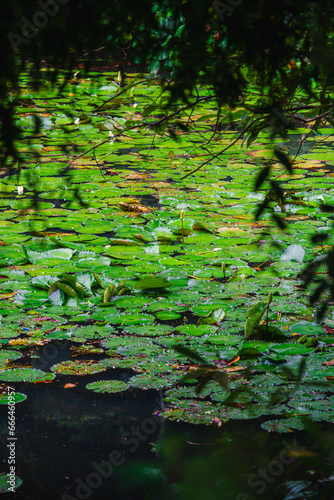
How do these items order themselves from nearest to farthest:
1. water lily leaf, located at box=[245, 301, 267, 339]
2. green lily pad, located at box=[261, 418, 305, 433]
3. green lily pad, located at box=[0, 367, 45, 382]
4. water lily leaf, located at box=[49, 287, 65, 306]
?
green lily pad, located at box=[261, 418, 305, 433] < green lily pad, located at box=[0, 367, 45, 382] < water lily leaf, located at box=[245, 301, 267, 339] < water lily leaf, located at box=[49, 287, 65, 306]

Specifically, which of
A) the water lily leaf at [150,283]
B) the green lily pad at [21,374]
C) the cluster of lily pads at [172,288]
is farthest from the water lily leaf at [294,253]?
the green lily pad at [21,374]

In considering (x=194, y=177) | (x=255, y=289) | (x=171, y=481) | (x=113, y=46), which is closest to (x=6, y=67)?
(x=113, y=46)

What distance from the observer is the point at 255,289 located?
2730mm

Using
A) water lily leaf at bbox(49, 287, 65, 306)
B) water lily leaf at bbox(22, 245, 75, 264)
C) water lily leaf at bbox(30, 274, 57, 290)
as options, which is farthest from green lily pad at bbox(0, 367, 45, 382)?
→ water lily leaf at bbox(22, 245, 75, 264)

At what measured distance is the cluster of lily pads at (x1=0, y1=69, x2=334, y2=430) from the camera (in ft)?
6.43

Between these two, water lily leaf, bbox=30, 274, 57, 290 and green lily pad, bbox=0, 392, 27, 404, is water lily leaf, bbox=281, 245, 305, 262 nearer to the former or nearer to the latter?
water lily leaf, bbox=30, 274, 57, 290

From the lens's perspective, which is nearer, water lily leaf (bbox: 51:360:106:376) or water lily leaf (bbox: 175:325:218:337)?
water lily leaf (bbox: 51:360:106:376)

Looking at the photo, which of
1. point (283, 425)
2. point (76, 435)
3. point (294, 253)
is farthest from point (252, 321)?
point (294, 253)

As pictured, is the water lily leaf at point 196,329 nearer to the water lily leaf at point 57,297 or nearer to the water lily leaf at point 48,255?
the water lily leaf at point 57,297

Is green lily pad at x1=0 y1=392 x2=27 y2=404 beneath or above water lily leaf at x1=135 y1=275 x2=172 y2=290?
beneath

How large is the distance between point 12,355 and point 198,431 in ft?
2.40

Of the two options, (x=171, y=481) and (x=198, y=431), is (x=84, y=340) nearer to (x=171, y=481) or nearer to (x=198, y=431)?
(x=198, y=431)

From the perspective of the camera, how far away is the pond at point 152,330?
168 cm

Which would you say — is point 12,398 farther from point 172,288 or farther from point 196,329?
point 172,288
